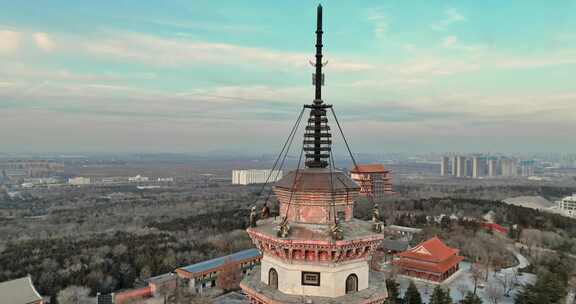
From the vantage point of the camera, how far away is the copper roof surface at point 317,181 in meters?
6.80

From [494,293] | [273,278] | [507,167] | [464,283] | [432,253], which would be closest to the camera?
[273,278]

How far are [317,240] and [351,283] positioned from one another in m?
0.98

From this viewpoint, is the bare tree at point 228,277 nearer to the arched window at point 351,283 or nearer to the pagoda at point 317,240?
the pagoda at point 317,240

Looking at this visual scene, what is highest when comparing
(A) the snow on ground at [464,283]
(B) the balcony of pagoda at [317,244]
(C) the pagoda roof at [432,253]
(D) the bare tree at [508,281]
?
(B) the balcony of pagoda at [317,244]

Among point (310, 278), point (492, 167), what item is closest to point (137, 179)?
point (492, 167)

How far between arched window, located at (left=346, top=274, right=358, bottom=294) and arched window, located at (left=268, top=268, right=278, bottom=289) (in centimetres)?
110

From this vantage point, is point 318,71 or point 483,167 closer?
point 318,71

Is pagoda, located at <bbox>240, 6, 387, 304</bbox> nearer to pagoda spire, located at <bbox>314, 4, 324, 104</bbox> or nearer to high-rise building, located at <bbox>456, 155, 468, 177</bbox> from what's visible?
pagoda spire, located at <bbox>314, 4, 324, 104</bbox>

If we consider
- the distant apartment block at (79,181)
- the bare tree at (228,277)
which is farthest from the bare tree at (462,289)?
the distant apartment block at (79,181)

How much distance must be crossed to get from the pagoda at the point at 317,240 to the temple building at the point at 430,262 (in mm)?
33421

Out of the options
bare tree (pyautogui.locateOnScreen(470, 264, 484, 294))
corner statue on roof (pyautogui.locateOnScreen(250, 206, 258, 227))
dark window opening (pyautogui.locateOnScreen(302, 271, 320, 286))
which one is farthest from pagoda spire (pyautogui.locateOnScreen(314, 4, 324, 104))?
bare tree (pyautogui.locateOnScreen(470, 264, 484, 294))

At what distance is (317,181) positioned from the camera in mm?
6895

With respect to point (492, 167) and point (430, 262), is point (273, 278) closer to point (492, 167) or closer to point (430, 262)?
point (430, 262)

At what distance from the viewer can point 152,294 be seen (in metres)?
34.8
